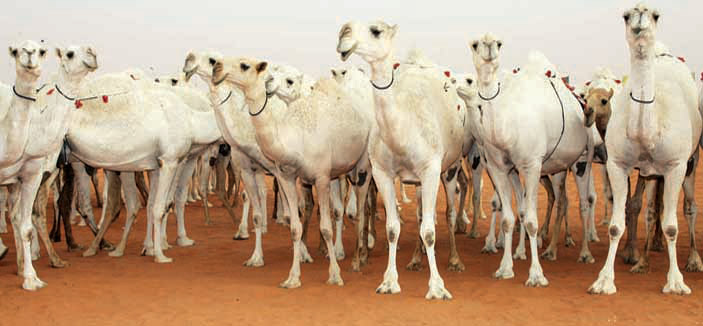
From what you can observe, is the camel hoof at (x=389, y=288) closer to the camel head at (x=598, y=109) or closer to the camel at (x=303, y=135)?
the camel at (x=303, y=135)

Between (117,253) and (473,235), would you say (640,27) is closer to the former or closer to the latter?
(473,235)

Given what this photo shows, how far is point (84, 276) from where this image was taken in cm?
938

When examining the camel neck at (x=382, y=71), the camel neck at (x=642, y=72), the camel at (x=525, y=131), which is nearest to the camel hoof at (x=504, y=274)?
the camel at (x=525, y=131)

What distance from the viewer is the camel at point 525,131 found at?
850 cm

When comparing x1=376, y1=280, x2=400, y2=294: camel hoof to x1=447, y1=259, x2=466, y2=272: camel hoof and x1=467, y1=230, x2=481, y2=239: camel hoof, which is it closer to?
x1=447, y1=259, x2=466, y2=272: camel hoof

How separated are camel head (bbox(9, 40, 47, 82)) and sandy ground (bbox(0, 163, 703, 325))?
2.28 meters

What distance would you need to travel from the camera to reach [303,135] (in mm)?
8891

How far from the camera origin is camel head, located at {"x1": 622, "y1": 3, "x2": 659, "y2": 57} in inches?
302

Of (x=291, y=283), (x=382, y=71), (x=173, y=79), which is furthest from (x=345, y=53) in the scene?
(x=173, y=79)

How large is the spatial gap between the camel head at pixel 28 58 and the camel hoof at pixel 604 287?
20.0 ft

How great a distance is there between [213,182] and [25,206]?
12016mm

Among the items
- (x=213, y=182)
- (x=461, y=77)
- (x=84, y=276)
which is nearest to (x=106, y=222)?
(x=84, y=276)

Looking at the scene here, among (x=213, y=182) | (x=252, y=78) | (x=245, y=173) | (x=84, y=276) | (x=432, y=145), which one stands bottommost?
(x=213, y=182)

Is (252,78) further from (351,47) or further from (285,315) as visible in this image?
(285,315)
